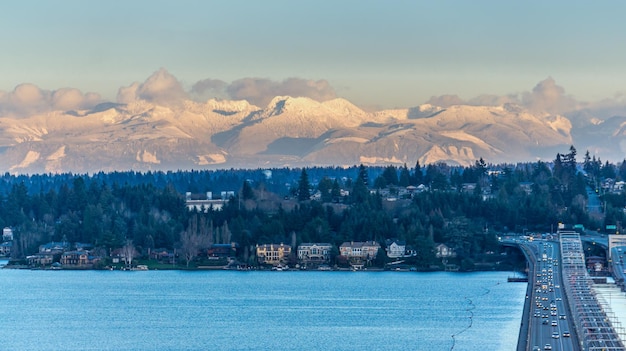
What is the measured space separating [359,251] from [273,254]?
214 inches

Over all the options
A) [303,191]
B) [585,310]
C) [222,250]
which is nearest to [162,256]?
[222,250]

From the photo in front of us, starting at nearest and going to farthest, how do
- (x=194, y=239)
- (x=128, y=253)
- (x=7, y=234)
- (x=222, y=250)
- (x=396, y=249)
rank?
(x=396, y=249) → (x=128, y=253) → (x=222, y=250) → (x=194, y=239) → (x=7, y=234)

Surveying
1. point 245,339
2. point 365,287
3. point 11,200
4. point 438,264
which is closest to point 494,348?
point 245,339

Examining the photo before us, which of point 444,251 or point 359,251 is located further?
point 359,251

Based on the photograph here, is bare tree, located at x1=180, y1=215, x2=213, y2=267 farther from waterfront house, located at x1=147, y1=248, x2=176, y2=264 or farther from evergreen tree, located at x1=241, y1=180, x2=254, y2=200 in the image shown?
evergreen tree, located at x1=241, y1=180, x2=254, y2=200

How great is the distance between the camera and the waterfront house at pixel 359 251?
9475 cm

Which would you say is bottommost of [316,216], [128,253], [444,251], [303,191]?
[444,251]

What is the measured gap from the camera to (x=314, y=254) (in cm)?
9688

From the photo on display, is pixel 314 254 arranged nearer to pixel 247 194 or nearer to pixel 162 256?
pixel 162 256

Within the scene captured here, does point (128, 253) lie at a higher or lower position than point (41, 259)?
higher

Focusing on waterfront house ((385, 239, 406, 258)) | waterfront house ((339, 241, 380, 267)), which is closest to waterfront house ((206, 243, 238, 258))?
waterfront house ((339, 241, 380, 267))

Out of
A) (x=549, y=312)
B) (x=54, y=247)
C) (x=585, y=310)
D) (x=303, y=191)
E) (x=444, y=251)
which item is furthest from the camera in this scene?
(x=303, y=191)

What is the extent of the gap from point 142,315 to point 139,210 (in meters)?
46.4

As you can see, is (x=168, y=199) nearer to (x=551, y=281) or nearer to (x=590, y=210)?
(x=590, y=210)
